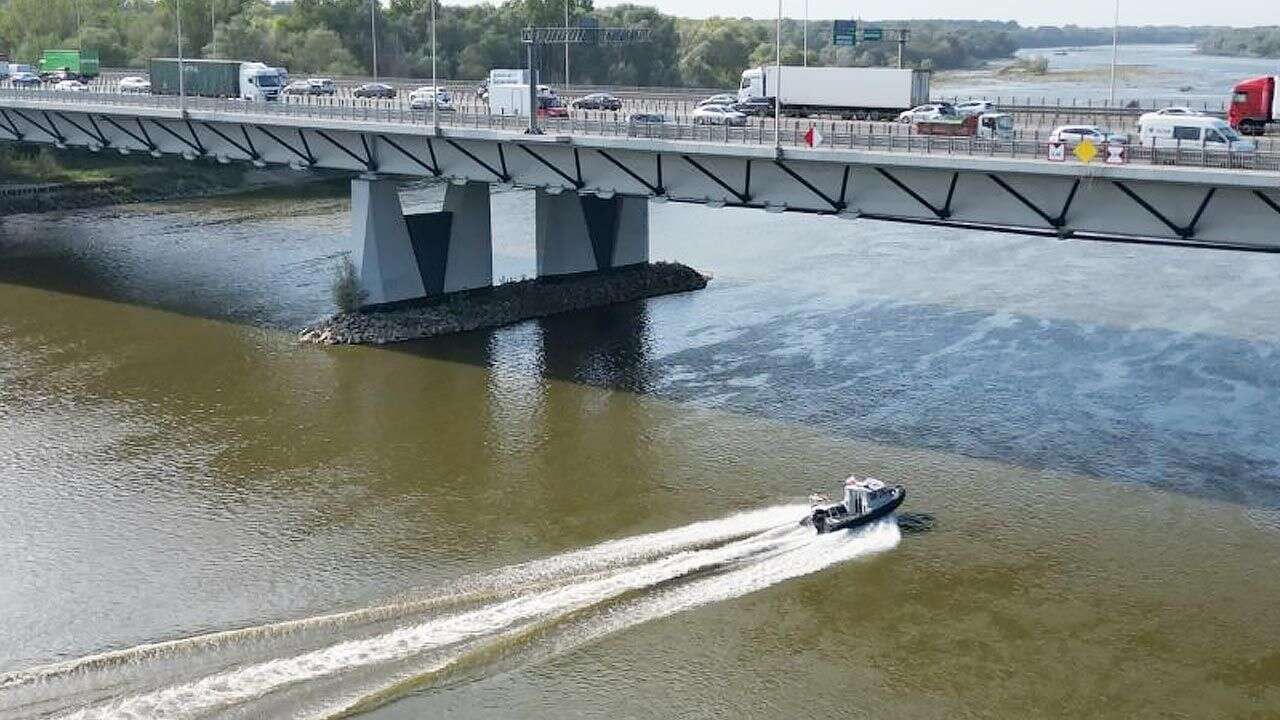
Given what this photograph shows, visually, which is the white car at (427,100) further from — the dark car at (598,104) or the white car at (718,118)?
the white car at (718,118)

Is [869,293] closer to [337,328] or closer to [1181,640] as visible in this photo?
[337,328]

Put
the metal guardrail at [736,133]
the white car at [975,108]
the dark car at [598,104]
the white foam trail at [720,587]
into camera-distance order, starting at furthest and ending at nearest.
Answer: the dark car at [598,104] → the white car at [975,108] → the metal guardrail at [736,133] → the white foam trail at [720,587]

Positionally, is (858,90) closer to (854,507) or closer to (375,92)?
(375,92)

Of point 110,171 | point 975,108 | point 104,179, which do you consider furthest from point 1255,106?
point 110,171

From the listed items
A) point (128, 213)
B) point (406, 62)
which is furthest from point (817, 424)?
point (406, 62)

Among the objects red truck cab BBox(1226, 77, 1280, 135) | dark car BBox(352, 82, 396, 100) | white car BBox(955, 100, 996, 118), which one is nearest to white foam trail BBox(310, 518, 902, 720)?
white car BBox(955, 100, 996, 118)

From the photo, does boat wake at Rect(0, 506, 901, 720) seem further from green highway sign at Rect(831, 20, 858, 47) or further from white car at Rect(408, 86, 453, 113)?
green highway sign at Rect(831, 20, 858, 47)

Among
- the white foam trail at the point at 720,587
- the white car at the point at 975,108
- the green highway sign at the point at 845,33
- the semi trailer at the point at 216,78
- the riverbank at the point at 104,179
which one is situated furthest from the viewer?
the riverbank at the point at 104,179

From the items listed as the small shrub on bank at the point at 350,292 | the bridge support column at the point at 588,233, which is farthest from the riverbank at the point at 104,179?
the bridge support column at the point at 588,233
